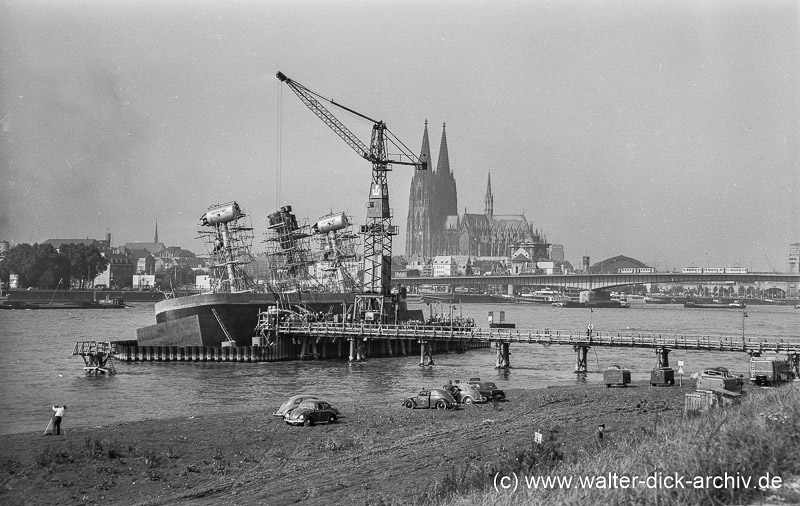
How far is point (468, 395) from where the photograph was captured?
38750mm

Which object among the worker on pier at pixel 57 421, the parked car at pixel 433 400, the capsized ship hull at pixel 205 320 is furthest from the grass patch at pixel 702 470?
the capsized ship hull at pixel 205 320

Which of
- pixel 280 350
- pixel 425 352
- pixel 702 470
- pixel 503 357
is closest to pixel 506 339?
pixel 503 357

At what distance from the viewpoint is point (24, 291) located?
517 ft

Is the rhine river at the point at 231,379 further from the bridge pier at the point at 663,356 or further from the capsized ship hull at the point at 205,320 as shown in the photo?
the capsized ship hull at the point at 205,320

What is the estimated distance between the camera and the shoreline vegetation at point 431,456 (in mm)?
13297

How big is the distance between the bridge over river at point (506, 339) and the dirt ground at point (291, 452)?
2341 centimetres

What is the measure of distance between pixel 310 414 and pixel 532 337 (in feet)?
114

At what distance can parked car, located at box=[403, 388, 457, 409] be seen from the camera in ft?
119

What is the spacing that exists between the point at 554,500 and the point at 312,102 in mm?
89708

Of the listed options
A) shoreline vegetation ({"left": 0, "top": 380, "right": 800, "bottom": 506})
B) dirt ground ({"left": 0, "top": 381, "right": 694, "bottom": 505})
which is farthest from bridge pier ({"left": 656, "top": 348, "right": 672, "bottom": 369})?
dirt ground ({"left": 0, "top": 381, "right": 694, "bottom": 505})

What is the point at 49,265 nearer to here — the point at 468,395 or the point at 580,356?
the point at 580,356

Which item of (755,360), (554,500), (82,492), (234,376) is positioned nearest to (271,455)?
(82,492)

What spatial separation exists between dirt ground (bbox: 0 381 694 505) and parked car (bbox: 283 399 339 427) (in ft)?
1.42

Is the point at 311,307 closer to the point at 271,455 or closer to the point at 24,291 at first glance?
the point at 271,455
